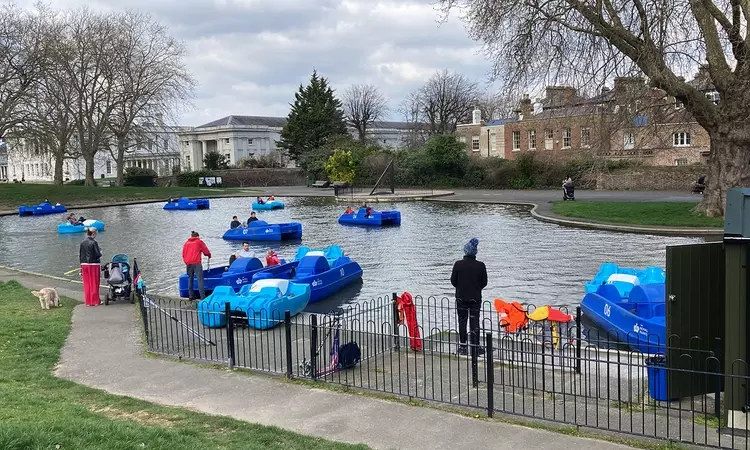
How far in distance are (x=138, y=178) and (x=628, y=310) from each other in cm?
8311

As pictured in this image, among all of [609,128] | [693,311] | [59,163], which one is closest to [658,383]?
[693,311]

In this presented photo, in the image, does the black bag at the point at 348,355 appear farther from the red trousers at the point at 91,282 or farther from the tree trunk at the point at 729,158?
the tree trunk at the point at 729,158

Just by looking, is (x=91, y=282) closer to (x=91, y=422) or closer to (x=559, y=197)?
(x=91, y=422)

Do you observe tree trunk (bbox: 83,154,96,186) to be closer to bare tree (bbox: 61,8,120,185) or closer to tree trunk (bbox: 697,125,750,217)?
bare tree (bbox: 61,8,120,185)

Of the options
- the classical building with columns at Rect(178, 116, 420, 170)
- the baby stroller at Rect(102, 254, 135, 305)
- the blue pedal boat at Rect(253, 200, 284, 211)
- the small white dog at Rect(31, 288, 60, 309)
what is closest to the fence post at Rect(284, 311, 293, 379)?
the baby stroller at Rect(102, 254, 135, 305)

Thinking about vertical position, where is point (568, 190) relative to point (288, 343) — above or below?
above

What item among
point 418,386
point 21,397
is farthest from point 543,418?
point 21,397

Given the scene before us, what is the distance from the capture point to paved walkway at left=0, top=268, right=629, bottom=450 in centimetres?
697

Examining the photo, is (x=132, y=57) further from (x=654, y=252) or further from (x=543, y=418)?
(x=543, y=418)

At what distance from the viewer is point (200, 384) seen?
9.35 m

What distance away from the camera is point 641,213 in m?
33.8

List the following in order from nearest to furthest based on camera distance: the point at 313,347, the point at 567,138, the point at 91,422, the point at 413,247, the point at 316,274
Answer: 1. the point at 91,422
2. the point at 313,347
3. the point at 316,274
4. the point at 413,247
5. the point at 567,138

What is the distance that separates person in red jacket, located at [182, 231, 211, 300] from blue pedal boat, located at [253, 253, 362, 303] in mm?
1386

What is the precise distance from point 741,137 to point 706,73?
12.1ft
